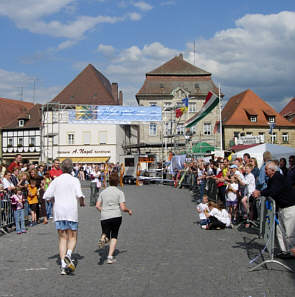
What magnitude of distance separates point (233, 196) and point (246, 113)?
54.1 m

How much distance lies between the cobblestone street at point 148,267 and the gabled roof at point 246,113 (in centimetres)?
5365

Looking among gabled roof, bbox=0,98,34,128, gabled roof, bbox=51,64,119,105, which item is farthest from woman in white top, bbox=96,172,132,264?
gabled roof, bbox=0,98,34,128

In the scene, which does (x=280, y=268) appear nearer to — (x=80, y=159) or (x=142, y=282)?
(x=142, y=282)

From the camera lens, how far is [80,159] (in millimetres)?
59844

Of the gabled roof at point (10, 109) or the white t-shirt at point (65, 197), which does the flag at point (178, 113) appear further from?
the gabled roof at point (10, 109)

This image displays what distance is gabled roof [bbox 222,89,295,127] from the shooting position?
63.9m

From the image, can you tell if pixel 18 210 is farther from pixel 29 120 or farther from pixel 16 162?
A: pixel 29 120

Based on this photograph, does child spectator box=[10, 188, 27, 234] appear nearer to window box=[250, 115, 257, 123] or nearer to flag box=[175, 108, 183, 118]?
flag box=[175, 108, 183, 118]

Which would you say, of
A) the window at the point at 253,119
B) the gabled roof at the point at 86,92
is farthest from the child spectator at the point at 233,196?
the window at the point at 253,119

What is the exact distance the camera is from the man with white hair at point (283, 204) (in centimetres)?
759

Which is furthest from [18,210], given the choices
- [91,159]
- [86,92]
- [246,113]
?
[246,113]

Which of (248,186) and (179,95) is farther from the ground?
(179,95)

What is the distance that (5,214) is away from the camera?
1203cm

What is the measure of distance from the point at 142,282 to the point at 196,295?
38.8 inches
